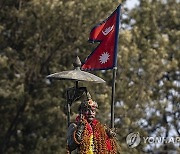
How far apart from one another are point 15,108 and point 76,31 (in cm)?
290

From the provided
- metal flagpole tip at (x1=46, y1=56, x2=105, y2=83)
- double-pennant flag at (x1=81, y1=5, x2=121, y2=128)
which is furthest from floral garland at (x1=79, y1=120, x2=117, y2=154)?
double-pennant flag at (x1=81, y1=5, x2=121, y2=128)

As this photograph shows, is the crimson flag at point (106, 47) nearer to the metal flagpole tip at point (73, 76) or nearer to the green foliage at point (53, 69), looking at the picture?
the metal flagpole tip at point (73, 76)

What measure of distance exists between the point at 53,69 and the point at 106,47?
924 centimetres

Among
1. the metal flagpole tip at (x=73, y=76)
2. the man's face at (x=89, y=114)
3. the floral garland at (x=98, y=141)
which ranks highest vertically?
the metal flagpole tip at (x=73, y=76)

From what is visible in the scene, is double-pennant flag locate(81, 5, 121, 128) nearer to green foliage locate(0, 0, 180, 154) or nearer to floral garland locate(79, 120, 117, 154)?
floral garland locate(79, 120, 117, 154)

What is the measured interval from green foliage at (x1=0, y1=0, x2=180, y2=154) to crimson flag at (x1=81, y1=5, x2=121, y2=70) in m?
7.73

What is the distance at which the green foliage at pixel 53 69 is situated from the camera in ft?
54.1

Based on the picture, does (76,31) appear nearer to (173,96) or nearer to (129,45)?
(129,45)

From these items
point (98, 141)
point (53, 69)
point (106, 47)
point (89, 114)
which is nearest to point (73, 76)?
point (89, 114)

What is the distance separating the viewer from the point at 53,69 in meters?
17.1

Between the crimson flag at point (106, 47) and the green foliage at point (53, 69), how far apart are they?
25.3ft

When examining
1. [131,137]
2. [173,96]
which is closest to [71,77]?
[131,137]

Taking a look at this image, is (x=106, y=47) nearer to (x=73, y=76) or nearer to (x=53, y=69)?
Result: (x=73, y=76)

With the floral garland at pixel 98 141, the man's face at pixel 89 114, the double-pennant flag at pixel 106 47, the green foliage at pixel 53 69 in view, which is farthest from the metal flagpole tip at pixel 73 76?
the green foliage at pixel 53 69
